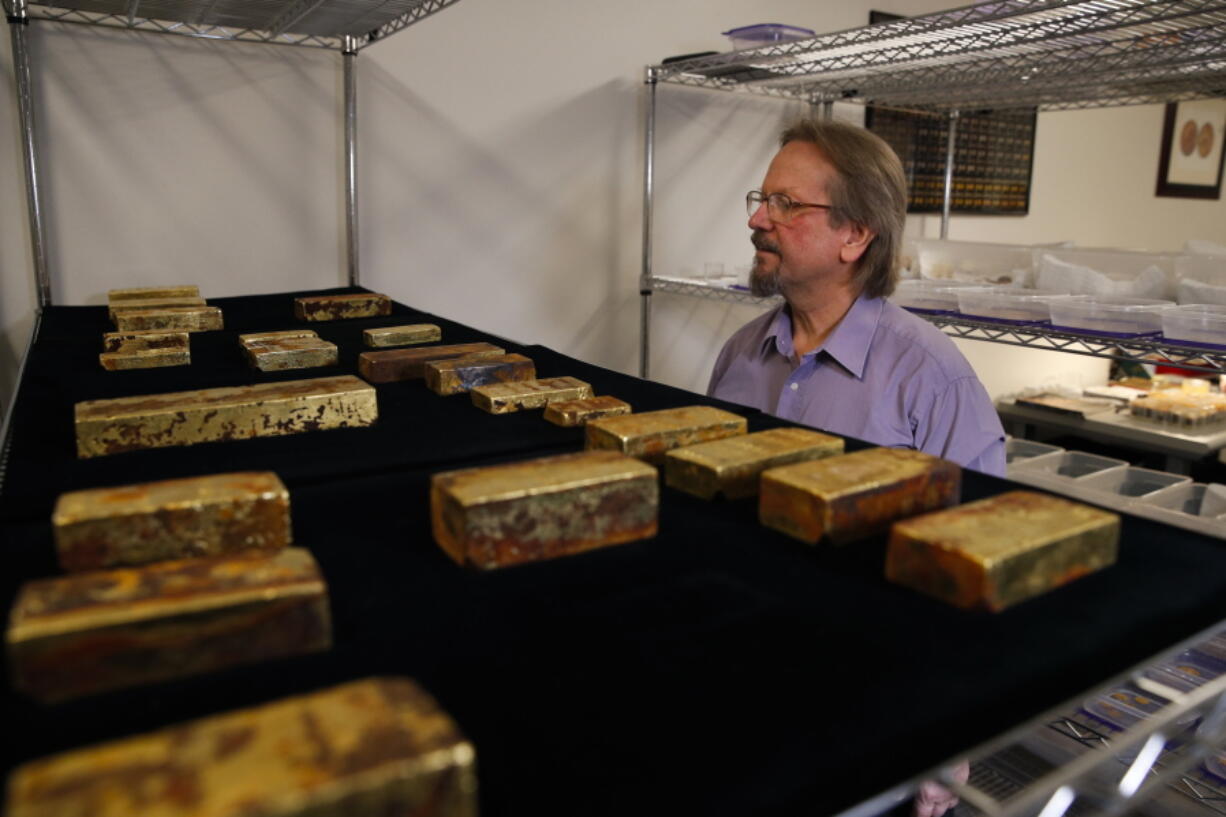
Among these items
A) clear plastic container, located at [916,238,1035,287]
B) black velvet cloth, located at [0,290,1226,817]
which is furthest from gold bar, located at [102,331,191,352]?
clear plastic container, located at [916,238,1035,287]

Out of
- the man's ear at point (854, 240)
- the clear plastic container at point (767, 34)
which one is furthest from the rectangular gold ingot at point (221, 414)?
the clear plastic container at point (767, 34)

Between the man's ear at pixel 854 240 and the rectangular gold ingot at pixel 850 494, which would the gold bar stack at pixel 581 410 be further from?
the man's ear at pixel 854 240

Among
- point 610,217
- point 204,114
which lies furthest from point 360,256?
point 610,217

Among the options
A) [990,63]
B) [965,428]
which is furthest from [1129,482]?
[965,428]

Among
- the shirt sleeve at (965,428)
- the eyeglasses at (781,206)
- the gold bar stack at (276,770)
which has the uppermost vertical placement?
the eyeglasses at (781,206)

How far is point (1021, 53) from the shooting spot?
6.18 feet

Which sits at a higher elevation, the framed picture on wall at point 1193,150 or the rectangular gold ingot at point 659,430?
the framed picture on wall at point 1193,150

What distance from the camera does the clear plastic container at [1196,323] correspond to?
4.54 feet

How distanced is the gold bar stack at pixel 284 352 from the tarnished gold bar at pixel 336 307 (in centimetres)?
32

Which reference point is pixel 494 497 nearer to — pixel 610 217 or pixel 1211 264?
pixel 1211 264

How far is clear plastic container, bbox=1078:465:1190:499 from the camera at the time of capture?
2.11m

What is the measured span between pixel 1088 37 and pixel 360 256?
1661 millimetres

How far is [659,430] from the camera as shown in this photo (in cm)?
73

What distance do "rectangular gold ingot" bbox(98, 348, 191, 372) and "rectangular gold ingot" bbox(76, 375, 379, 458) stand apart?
27cm
